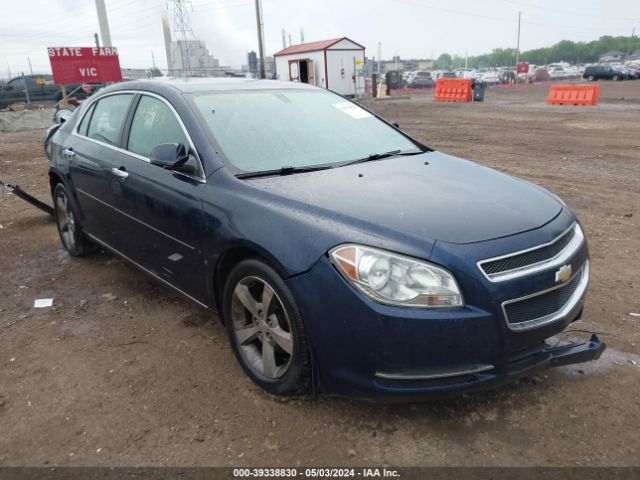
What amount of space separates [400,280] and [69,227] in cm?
406

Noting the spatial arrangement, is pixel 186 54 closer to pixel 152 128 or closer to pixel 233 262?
pixel 152 128

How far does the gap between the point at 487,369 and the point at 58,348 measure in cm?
279

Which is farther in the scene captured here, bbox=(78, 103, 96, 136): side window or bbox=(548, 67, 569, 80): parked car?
bbox=(548, 67, 569, 80): parked car

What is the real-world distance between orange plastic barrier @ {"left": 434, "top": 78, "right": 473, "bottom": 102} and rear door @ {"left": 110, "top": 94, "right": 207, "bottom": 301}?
25265 millimetres

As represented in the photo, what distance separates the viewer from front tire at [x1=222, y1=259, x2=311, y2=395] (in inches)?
102

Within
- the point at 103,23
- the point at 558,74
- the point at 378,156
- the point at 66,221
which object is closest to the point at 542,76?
the point at 558,74

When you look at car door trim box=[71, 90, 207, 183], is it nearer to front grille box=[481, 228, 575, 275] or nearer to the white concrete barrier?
front grille box=[481, 228, 575, 275]

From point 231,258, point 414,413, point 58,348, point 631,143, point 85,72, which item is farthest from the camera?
point 85,72

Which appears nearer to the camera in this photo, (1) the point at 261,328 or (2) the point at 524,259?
(2) the point at 524,259

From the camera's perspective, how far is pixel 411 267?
2322mm

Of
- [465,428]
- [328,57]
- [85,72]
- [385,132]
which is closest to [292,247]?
[465,428]

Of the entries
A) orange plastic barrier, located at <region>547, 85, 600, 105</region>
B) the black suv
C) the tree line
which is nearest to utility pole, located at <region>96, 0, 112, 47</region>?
orange plastic barrier, located at <region>547, 85, 600, 105</region>

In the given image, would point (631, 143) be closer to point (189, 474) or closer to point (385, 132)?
point (385, 132)

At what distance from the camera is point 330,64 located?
28953 mm
